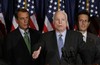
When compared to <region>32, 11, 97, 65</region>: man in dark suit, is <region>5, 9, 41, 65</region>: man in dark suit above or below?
below

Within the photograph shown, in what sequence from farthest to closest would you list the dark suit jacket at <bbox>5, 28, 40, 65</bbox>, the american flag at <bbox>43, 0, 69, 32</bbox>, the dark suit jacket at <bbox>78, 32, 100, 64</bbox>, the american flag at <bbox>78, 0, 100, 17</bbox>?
the american flag at <bbox>78, 0, 100, 17</bbox>
the american flag at <bbox>43, 0, 69, 32</bbox>
the dark suit jacket at <bbox>5, 28, 40, 65</bbox>
the dark suit jacket at <bbox>78, 32, 100, 64</bbox>

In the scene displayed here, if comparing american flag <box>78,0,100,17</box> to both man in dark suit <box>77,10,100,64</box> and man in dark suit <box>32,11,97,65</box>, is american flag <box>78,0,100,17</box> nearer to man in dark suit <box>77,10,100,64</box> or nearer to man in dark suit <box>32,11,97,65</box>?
man in dark suit <box>77,10,100,64</box>

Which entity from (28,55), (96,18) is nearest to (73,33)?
(28,55)

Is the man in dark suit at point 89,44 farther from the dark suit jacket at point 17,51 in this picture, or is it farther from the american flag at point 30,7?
the american flag at point 30,7

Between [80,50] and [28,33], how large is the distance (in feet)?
3.05

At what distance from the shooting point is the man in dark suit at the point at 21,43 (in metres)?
3.54

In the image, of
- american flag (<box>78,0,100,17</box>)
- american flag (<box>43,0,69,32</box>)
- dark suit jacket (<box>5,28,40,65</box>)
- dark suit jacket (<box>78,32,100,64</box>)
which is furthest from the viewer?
american flag (<box>78,0,100,17</box>)

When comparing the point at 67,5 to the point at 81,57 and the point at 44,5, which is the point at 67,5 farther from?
the point at 81,57

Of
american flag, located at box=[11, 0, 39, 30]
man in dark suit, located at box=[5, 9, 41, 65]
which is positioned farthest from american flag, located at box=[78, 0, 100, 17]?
man in dark suit, located at box=[5, 9, 41, 65]

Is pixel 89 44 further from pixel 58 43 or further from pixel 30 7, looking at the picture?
pixel 30 7

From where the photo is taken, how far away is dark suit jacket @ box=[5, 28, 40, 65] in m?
3.53

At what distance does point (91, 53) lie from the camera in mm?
3129

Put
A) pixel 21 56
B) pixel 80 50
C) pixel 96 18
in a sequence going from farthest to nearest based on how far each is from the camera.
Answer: pixel 96 18 → pixel 21 56 → pixel 80 50

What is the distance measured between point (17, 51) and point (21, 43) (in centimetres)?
11
